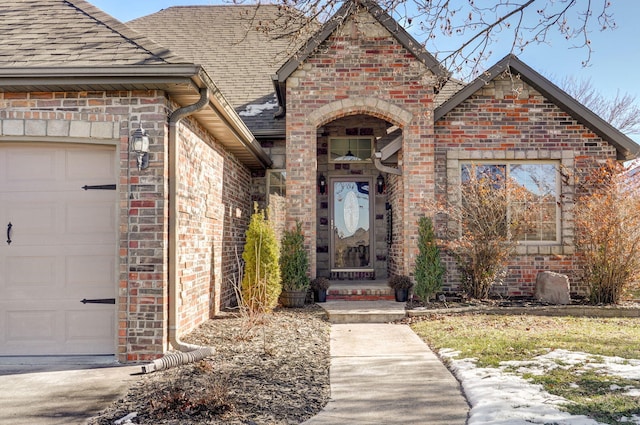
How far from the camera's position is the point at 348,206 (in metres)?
11.5

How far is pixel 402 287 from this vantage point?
892cm

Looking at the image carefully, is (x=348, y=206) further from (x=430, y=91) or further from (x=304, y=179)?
(x=430, y=91)

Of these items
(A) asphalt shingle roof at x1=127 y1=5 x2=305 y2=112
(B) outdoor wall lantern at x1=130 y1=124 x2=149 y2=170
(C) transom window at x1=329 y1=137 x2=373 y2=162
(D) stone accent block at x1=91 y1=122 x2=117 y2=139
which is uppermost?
(A) asphalt shingle roof at x1=127 y1=5 x2=305 y2=112

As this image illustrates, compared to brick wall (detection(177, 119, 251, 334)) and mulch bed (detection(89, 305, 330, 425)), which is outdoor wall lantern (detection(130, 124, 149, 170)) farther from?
mulch bed (detection(89, 305, 330, 425))

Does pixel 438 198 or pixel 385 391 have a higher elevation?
pixel 438 198

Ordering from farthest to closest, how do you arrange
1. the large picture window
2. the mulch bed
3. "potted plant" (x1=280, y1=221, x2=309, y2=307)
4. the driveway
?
the large picture window < "potted plant" (x1=280, y1=221, x2=309, y2=307) < the driveway < the mulch bed

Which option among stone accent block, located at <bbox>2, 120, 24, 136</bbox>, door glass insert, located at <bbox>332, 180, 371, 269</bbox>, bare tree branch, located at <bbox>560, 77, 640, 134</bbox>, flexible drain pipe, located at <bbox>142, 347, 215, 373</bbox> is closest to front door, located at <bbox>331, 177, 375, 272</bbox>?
Answer: door glass insert, located at <bbox>332, 180, 371, 269</bbox>

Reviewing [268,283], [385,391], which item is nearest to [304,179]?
[268,283]

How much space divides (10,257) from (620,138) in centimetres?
1013

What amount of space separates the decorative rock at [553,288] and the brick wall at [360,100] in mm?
2495

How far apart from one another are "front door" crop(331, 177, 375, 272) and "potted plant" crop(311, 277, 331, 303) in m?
2.26

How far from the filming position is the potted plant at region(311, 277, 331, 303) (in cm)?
897

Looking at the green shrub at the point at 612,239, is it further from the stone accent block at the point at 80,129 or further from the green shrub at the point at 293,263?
the stone accent block at the point at 80,129

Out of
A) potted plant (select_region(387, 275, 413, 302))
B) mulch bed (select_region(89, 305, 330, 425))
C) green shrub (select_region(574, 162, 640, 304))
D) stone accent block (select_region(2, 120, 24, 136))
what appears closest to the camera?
mulch bed (select_region(89, 305, 330, 425))
